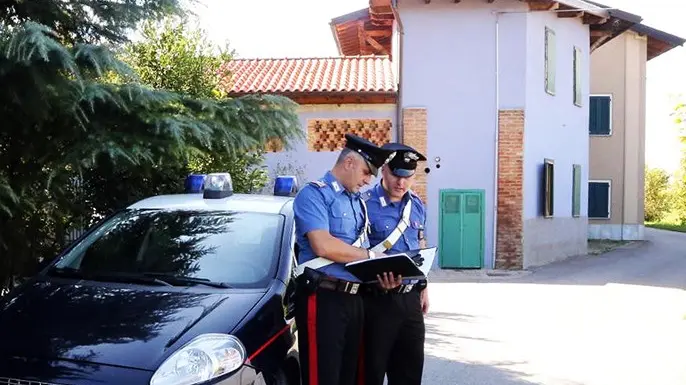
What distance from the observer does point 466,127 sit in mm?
16844

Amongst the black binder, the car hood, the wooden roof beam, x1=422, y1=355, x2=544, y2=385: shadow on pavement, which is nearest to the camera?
the car hood

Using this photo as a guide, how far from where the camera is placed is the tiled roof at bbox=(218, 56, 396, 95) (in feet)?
55.2

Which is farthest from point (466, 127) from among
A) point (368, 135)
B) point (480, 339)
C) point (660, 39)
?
point (660, 39)

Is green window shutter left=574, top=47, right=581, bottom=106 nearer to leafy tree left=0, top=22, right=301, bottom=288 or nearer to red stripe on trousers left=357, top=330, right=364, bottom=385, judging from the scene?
leafy tree left=0, top=22, right=301, bottom=288

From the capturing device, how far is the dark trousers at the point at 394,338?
408 centimetres

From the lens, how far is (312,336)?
3891 mm

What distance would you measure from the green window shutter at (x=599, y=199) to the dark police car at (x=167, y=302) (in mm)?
21340

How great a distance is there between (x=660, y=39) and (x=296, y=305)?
2368 cm

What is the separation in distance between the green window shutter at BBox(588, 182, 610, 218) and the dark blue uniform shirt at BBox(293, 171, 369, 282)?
22.1 meters

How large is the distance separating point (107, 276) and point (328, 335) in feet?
4.39

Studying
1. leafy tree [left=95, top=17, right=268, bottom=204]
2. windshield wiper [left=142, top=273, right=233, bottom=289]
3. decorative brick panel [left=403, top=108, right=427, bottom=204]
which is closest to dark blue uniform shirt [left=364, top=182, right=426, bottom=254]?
windshield wiper [left=142, top=273, right=233, bottom=289]

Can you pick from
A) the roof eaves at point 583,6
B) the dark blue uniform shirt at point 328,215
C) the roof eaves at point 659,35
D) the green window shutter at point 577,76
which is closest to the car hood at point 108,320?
the dark blue uniform shirt at point 328,215

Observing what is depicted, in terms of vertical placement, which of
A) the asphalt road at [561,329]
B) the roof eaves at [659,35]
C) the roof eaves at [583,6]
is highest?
the roof eaves at [659,35]

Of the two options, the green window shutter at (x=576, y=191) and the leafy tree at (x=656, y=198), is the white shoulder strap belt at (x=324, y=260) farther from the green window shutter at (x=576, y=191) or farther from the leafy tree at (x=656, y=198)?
the leafy tree at (x=656, y=198)
